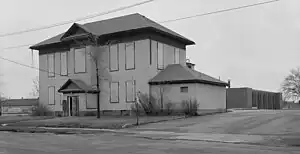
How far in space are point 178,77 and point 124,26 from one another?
9095mm

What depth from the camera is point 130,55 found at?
135 feet

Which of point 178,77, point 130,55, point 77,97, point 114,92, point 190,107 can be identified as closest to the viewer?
point 190,107

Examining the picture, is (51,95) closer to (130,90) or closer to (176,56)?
(130,90)

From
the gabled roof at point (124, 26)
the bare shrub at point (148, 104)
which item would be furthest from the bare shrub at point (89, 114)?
the gabled roof at point (124, 26)

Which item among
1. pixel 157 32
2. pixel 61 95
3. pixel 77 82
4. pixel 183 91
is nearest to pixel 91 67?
pixel 77 82

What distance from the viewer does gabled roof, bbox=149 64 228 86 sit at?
3803cm

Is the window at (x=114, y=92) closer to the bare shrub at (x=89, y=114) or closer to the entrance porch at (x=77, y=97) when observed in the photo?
the entrance porch at (x=77, y=97)

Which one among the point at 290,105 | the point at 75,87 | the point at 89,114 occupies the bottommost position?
the point at 290,105

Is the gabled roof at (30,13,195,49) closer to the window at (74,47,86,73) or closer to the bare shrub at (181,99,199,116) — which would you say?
the window at (74,47,86,73)

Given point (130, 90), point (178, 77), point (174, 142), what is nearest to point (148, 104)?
point (130, 90)

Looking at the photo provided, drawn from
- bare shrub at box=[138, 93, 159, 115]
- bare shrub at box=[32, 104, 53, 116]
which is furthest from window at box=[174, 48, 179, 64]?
bare shrub at box=[32, 104, 53, 116]

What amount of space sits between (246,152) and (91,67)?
33.1 metres

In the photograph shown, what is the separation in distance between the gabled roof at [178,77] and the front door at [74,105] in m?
9.76

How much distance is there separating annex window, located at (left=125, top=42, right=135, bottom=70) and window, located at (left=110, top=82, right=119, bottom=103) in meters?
2.65
